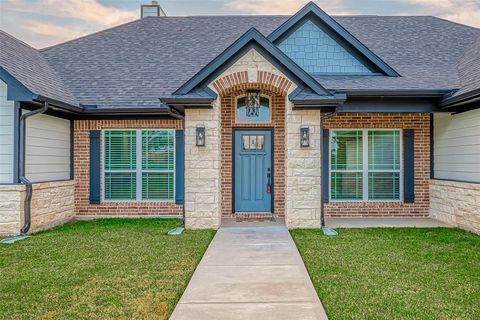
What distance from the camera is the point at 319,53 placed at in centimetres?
1097

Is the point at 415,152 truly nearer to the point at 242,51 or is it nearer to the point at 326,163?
the point at 326,163

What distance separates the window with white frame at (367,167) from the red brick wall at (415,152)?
16 centimetres

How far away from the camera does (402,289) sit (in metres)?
4.86

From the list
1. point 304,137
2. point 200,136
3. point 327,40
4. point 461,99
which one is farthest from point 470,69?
point 200,136

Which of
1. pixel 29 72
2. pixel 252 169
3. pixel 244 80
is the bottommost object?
pixel 252 169

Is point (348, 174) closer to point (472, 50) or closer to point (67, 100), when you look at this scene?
point (472, 50)

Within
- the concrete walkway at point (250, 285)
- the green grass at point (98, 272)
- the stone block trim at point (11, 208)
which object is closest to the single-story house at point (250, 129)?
the stone block trim at point (11, 208)

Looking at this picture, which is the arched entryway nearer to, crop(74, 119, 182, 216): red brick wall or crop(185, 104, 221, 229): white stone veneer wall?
crop(74, 119, 182, 216): red brick wall

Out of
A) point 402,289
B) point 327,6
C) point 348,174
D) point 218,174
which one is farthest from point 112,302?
point 327,6

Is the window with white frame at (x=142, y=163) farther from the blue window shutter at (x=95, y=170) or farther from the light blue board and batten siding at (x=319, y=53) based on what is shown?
the light blue board and batten siding at (x=319, y=53)

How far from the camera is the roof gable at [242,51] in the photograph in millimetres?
8625

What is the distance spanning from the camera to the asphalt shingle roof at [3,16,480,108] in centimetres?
1049

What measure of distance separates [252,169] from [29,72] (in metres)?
5.86

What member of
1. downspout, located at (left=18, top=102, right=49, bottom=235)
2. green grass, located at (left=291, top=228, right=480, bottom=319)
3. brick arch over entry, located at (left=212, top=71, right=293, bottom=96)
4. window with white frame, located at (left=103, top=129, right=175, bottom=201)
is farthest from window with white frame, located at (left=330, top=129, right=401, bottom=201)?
downspout, located at (left=18, top=102, right=49, bottom=235)
